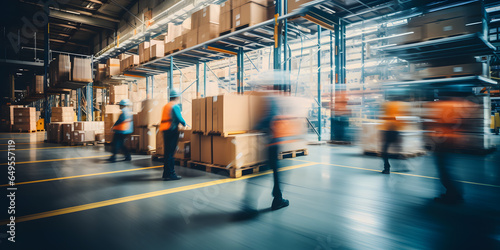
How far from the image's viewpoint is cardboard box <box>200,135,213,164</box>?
205 inches

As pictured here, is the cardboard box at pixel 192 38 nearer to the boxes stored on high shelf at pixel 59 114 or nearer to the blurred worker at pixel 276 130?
the blurred worker at pixel 276 130

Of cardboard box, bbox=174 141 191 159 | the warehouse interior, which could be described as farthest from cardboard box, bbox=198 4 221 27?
cardboard box, bbox=174 141 191 159

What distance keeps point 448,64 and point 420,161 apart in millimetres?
2722

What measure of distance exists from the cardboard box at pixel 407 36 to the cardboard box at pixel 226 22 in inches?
177

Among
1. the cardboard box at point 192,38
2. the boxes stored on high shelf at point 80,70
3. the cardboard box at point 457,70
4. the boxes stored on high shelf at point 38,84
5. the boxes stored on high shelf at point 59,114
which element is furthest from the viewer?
the boxes stored on high shelf at point 38,84

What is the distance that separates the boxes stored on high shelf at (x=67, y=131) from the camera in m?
10.5

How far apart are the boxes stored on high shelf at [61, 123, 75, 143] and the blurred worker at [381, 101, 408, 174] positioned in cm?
1134

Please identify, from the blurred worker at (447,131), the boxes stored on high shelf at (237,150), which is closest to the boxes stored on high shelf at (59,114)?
the boxes stored on high shelf at (237,150)

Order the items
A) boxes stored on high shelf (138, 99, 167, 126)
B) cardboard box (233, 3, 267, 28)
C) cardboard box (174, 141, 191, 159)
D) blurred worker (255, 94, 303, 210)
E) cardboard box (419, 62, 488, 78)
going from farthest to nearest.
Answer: boxes stored on high shelf (138, 99, 167, 126), cardboard box (233, 3, 267, 28), cardboard box (419, 62, 488, 78), cardboard box (174, 141, 191, 159), blurred worker (255, 94, 303, 210)

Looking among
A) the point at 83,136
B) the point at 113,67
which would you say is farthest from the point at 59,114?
the point at 83,136

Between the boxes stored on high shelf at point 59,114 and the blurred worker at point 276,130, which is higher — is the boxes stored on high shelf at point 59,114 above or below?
above

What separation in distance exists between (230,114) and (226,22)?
418 cm

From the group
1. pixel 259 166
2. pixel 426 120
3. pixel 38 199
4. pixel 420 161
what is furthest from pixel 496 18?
pixel 38 199

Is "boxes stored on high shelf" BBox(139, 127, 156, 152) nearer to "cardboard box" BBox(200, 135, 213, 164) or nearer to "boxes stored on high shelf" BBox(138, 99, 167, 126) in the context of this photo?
"boxes stored on high shelf" BBox(138, 99, 167, 126)
